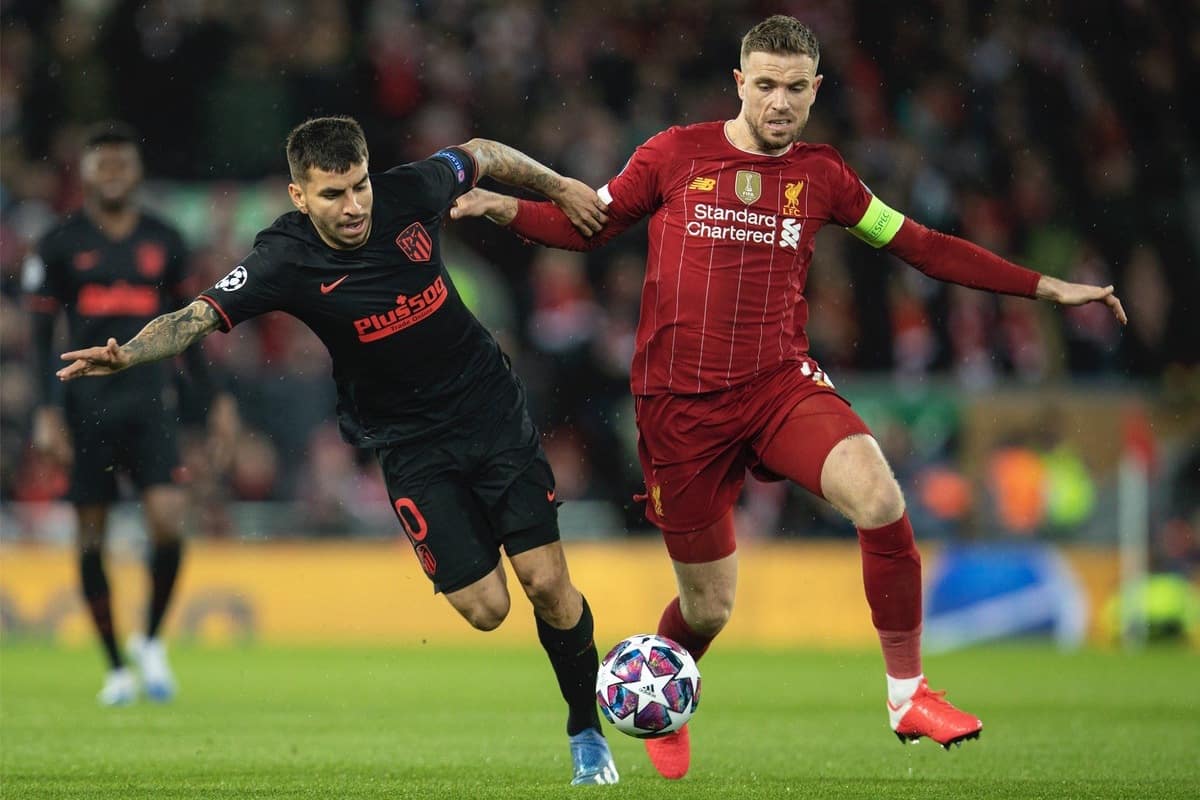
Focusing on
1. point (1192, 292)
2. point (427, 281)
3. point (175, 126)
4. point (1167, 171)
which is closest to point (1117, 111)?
point (1167, 171)

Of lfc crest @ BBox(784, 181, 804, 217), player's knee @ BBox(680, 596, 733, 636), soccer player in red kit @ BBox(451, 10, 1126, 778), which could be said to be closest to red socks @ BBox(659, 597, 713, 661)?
player's knee @ BBox(680, 596, 733, 636)

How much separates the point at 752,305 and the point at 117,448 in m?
4.50

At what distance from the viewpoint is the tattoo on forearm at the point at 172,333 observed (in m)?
5.81

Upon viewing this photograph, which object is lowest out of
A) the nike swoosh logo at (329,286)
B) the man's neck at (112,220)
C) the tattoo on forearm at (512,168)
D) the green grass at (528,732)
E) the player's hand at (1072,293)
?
the green grass at (528,732)

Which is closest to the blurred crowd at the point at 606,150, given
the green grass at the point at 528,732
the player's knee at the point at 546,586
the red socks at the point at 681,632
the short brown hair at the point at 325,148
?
the green grass at the point at 528,732

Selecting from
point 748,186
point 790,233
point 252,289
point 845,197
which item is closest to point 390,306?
point 252,289

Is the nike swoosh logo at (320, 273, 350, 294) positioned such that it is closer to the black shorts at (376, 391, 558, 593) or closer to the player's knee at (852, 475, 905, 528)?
the black shorts at (376, 391, 558, 593)

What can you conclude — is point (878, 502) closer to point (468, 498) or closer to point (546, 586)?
point (546, 586)

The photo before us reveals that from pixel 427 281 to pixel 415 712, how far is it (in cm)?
373

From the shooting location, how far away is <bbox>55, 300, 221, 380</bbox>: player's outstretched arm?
5621 millimetres

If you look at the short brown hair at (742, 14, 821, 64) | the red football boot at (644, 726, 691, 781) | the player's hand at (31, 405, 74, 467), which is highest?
the short brown hair at (742, 14, 821, 64)

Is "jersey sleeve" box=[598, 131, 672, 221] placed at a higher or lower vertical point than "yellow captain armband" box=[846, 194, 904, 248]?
higher

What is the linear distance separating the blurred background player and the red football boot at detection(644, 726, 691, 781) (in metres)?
3.99

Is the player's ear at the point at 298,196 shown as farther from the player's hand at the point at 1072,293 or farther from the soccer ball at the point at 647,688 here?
the player's hand at the point at 1072,293
